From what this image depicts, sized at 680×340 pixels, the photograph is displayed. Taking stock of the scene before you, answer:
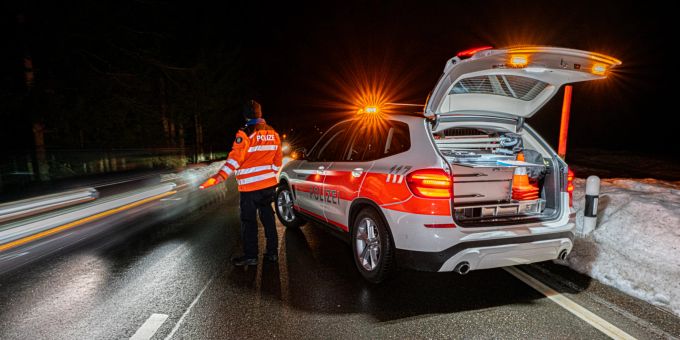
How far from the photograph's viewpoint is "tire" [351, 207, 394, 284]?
142 inches

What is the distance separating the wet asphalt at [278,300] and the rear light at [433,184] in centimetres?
105

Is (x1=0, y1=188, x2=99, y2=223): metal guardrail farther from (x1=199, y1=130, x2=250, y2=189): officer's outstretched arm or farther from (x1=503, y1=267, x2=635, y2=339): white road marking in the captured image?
(x1=503, y1=267, x2=635, y2=339): white road marking

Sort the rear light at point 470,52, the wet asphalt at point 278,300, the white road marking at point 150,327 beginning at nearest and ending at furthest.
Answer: the white road marking at point 150,327 → the wet asphalt at point 278,300 → the rear light at point 470,52

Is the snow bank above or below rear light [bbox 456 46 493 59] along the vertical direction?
below

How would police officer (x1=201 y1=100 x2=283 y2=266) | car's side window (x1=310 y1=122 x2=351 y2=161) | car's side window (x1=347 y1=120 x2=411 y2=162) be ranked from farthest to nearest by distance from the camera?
car's side window (x1=310 y1=122 x2=351 y2=161) < police officer (x1=201 y1=100 x2=283 y2=266) < car's side window (x1=347 y1=120 x2=411 y2=162)

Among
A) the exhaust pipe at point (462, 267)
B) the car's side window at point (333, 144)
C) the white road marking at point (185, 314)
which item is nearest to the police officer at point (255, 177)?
the white road marking at point (185, 314)

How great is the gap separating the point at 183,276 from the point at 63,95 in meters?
14.6

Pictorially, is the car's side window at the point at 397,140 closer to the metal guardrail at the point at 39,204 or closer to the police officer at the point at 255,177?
the police officer at the point at 255,177

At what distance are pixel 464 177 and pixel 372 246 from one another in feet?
3.84

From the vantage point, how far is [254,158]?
4.39 m

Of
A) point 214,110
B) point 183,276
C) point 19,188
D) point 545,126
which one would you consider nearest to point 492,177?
point 183,276

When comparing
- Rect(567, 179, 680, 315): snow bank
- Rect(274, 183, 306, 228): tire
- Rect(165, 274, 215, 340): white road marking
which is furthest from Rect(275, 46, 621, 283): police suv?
Rect(165, 274, 215, 340): white road marking

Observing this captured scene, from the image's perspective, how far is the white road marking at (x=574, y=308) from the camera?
288 centimetres

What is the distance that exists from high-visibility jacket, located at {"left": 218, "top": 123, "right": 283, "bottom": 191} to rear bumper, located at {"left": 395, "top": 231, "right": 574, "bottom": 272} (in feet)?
6.19
